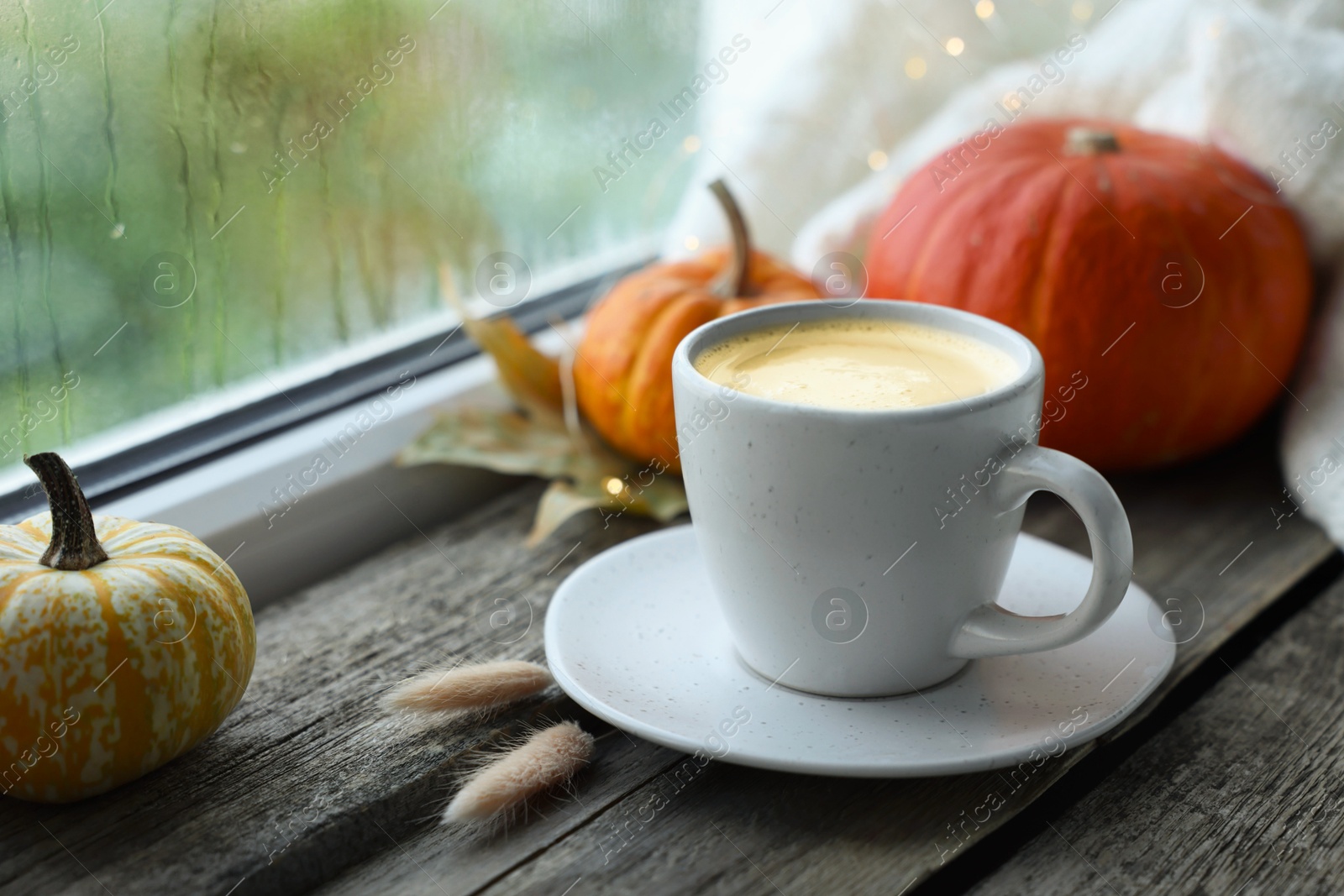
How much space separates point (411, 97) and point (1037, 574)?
0.65 meters

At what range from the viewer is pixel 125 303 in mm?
796

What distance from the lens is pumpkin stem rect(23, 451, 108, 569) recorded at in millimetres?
559

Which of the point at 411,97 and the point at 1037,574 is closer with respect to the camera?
the point at 1037,574

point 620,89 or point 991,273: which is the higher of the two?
point 620,89

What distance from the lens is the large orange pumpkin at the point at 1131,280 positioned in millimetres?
851

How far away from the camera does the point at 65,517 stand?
0.56 m

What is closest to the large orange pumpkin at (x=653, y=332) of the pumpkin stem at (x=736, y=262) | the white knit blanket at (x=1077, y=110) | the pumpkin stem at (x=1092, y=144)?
the pumpkin stem at (x=736, y=262)

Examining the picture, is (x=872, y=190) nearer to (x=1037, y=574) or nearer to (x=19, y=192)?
(x=1037, y=574)

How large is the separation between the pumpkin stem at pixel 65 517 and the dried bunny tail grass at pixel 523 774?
0.23 m

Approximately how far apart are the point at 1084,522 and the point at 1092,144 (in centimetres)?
48

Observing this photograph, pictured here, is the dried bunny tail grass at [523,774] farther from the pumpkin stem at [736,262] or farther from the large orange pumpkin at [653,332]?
the pumpkin stem at [736,262]

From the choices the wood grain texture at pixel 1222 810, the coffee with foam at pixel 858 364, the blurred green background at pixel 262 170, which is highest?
the blurred green background at pixel 262 170

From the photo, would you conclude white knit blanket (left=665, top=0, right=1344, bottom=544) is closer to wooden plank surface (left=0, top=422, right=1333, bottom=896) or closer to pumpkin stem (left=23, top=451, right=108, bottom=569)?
wooden plank surface (left=0, top=422, right=1333, bottom=896)

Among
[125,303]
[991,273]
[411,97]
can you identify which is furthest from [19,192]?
[991,273]
